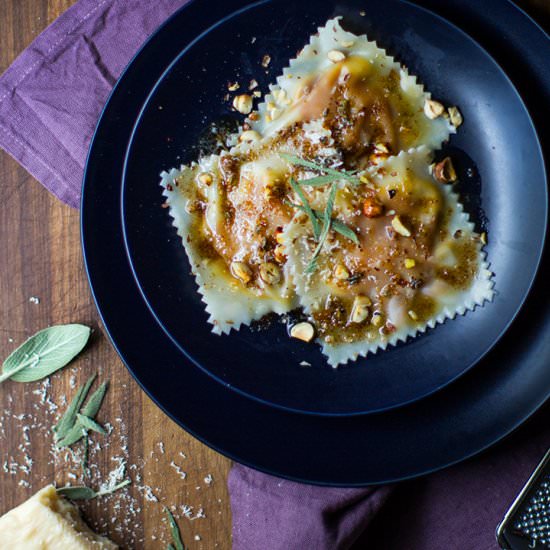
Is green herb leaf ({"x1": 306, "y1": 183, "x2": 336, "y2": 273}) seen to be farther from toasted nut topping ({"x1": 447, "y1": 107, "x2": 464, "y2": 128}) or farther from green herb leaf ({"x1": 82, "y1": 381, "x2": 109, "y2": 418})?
green herb leaf ({"x1": 82, "y1": 381, "x2": 109, "y2": 418})

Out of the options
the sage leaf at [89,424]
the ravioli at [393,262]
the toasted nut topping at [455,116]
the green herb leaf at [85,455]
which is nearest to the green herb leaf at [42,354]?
the sage leaf at [89,424]

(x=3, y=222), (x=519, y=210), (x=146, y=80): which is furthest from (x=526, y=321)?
(x=3, y=222)

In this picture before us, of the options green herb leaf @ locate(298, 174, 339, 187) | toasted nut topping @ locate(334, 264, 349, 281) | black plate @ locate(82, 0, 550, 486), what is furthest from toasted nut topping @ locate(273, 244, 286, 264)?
black plate @ locate(82, 0, 550, 486)

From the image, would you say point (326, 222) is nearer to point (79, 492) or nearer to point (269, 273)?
point (269, 273)

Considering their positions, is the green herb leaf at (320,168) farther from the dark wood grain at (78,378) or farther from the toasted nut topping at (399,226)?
the dark wood grain at (78,378)

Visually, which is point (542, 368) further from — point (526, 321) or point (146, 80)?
point (146, 80)

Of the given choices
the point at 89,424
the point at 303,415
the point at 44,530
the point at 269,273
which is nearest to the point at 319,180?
the point at 269,273
